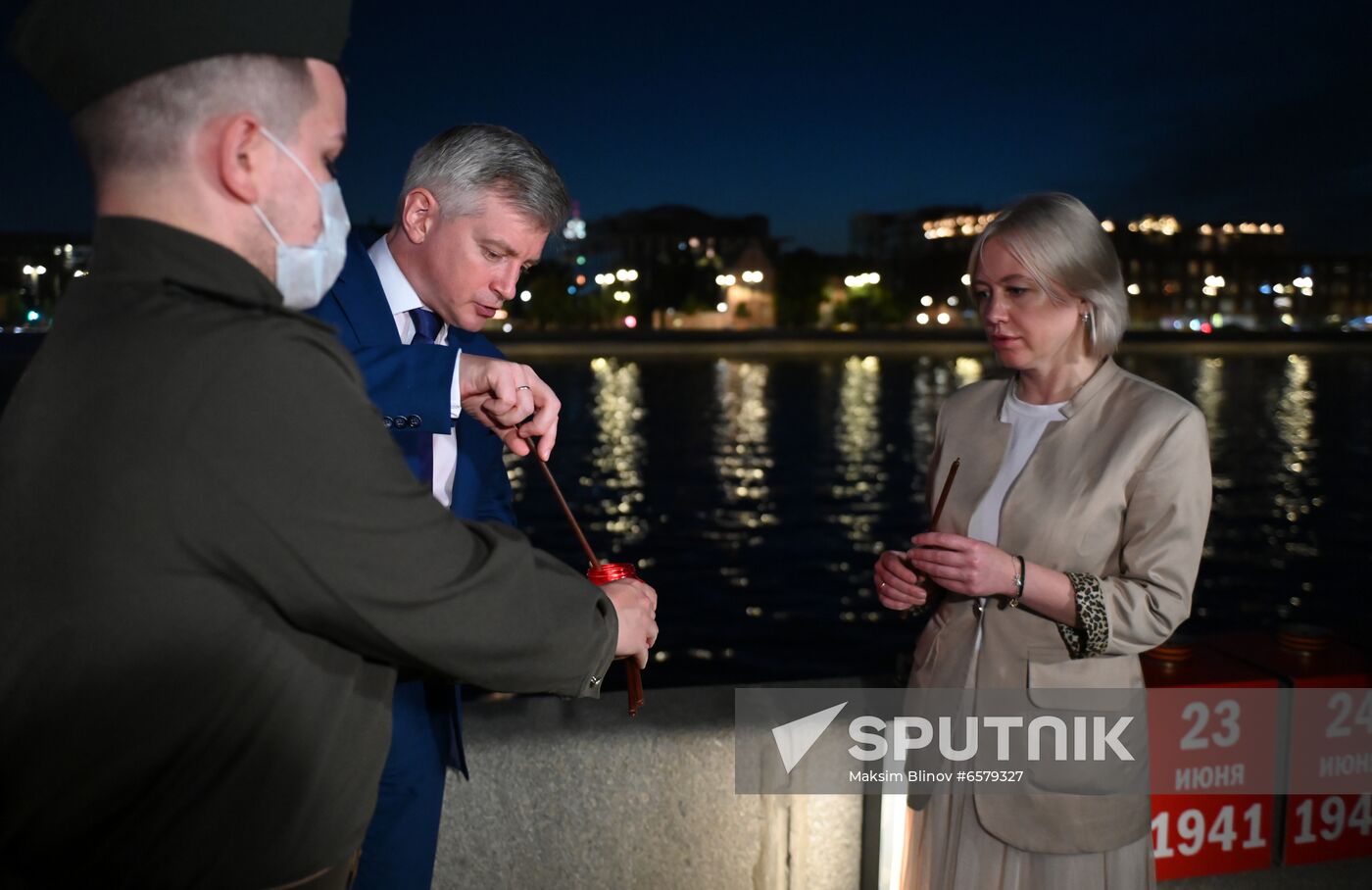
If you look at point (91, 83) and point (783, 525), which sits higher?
point (91, 83)

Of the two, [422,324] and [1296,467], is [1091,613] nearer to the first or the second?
[422,324]

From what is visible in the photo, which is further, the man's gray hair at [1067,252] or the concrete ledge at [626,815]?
the concrete ledge at [626,815]

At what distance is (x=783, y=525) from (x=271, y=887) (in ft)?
47.9

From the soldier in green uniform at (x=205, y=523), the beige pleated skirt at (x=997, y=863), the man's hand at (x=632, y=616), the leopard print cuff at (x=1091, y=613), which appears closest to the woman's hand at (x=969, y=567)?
the leopard print cuff at (x=1091, y=613)

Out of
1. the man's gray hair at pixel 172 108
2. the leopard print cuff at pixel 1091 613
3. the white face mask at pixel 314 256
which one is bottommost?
the leopard print cuff at pixel 1091 613

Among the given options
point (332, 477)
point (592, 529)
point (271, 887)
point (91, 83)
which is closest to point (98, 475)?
point (332, 477)

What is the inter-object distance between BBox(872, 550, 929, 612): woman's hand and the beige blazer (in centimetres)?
9

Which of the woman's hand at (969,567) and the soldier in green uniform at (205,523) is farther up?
the soldier in green uniform at (205,523)

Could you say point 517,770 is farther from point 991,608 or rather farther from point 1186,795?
point 1186,795

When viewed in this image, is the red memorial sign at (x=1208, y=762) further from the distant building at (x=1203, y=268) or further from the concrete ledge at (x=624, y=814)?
the distant building at (x=1203, y=268)

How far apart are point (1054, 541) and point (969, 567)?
0.93ft

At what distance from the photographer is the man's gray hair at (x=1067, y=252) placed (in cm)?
280

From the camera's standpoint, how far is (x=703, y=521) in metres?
16.2

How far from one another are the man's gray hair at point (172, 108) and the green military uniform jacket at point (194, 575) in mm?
96
